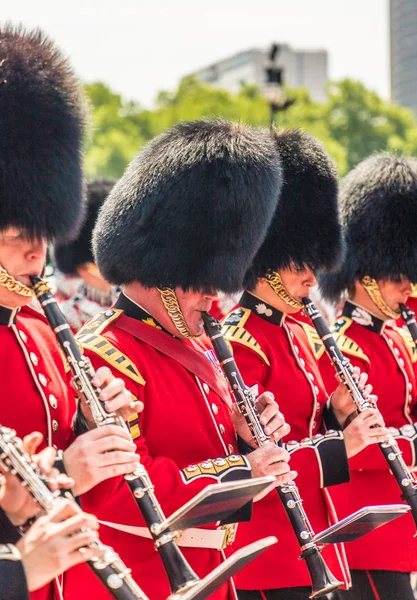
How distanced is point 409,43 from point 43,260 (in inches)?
3095

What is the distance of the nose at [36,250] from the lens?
2.84 metres

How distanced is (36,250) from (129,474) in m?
0.70

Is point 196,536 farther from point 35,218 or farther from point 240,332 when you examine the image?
point 35,218

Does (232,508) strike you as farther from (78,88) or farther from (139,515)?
(78,88)

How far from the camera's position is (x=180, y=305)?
11.4ft

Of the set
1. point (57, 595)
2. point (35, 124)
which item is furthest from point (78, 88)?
point (57, 595)

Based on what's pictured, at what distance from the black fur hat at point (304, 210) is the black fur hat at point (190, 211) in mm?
639

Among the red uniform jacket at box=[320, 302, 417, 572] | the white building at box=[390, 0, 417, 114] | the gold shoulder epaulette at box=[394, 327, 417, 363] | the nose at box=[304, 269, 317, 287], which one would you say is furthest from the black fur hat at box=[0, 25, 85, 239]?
the white building at box=[390, 0, 417, 114]

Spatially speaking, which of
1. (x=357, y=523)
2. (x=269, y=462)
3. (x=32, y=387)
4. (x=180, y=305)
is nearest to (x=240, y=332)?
(x=180, y=305)

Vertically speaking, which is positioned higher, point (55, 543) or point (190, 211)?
point (190, 211)

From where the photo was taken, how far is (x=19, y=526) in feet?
8.09

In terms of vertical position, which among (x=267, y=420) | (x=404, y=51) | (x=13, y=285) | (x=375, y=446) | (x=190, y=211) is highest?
(x=404, y=51)

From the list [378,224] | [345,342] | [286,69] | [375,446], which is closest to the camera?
[375,446]

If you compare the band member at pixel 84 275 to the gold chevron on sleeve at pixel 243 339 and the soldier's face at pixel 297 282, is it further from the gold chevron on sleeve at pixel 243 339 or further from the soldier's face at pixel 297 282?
the gold chevron on sleeve at pixel 243 339
